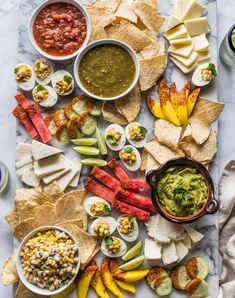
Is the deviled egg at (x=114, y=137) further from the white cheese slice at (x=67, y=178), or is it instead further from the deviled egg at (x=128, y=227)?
the deviled egg at (x=128, y=227)

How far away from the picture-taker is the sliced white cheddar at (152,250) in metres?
4.18

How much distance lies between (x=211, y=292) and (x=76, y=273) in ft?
3.16

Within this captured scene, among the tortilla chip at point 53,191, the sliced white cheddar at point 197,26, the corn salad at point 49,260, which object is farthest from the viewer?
the sliced white cheddar at point 197,26

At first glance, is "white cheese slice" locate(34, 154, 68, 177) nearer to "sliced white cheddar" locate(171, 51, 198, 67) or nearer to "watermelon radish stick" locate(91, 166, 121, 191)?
"watermelon radish stick" locate(91, 166, 121, 191)

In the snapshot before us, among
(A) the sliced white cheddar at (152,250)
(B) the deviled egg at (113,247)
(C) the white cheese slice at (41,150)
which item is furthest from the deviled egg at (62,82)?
(A) the sliced white cheddar at (152,250)

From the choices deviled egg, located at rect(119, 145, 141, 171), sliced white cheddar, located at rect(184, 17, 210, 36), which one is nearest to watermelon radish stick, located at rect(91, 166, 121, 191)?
deviled egg, located at rect(119, 145, 141, 171)

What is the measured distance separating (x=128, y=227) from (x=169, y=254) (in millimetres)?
332

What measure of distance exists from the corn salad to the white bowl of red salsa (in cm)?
123

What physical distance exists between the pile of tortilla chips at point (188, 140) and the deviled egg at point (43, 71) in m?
0.82

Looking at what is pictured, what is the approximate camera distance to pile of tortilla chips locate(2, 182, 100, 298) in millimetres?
4148

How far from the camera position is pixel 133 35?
4.31 m

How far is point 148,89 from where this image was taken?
14.3ft

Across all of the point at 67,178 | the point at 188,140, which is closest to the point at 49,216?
the point at 67,178

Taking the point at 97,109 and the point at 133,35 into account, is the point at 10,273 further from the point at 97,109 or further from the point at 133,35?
the point at 133,35
